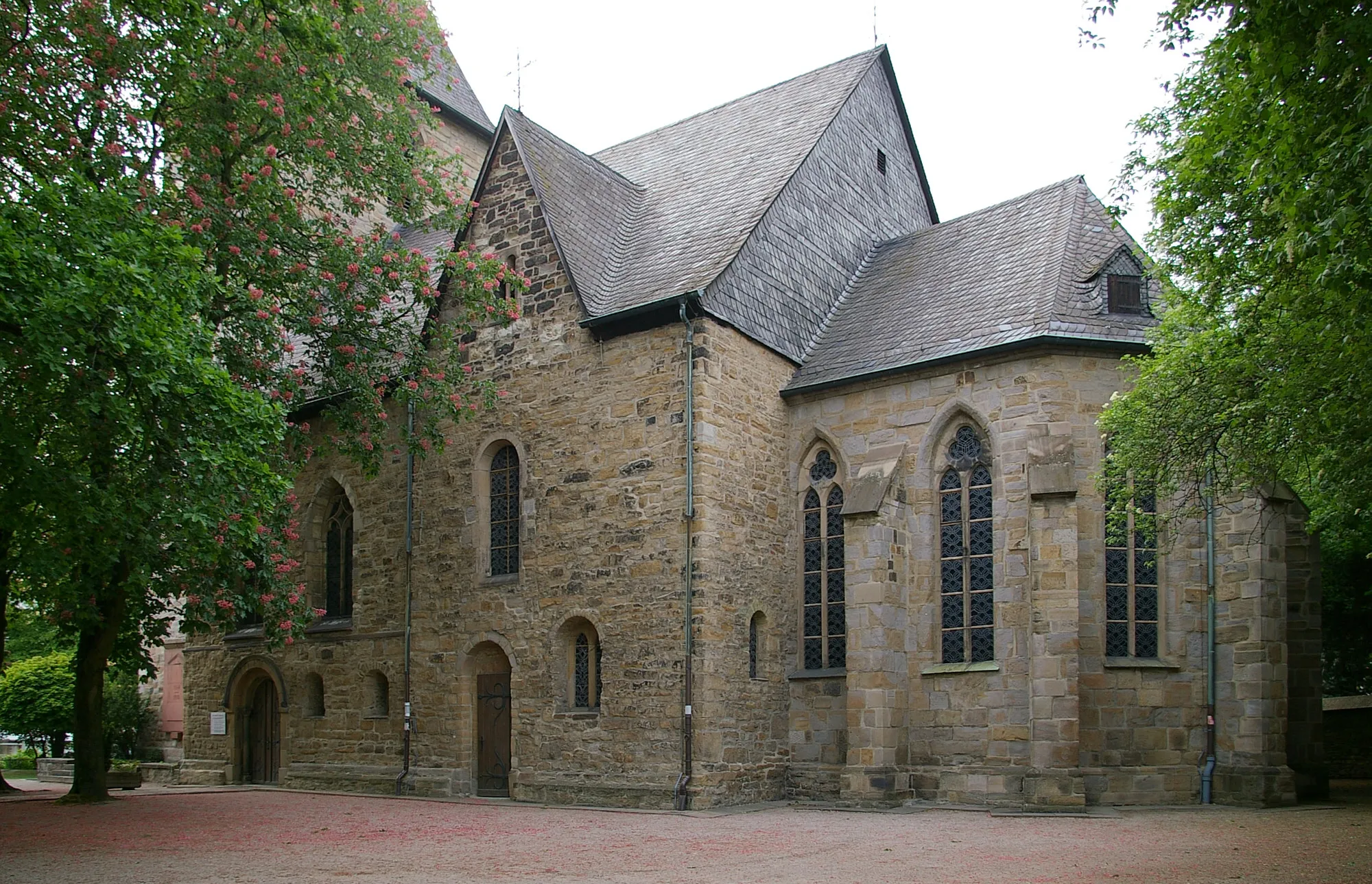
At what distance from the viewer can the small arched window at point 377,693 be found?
2166 cm

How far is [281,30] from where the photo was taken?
11.0 metres

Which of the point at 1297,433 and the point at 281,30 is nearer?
the point at 281,30

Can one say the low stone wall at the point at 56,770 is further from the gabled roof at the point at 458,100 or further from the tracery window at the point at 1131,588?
the tracery window at the point at 1131,588

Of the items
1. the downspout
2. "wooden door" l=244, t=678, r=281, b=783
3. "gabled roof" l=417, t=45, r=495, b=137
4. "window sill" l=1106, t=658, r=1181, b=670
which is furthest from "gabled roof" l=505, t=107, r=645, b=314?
"wooden door" l=244, t=678, r=281, b=783

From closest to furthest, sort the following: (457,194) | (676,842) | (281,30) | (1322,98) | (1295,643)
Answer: (1322,98)
(281,30)
(676,842)
(1295,643)
(457,194)

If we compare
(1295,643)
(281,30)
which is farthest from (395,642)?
(1295,643)

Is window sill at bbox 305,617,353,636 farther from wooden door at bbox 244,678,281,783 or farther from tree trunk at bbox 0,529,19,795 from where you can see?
tree trunk at bbox 0,529,19,795

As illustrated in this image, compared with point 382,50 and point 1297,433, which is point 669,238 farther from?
point 1297,433

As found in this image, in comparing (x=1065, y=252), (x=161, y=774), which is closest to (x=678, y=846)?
(x=1065, y=252)

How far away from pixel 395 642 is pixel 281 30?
41.4 feet

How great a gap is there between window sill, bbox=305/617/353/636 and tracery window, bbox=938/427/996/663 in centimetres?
1090

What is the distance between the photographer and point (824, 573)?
752 inches

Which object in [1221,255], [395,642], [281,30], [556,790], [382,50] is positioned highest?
[382,50]

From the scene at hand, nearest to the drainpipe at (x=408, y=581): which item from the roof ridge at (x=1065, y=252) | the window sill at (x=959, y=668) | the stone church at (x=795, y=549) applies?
the stone church at (x=795, y=549)
